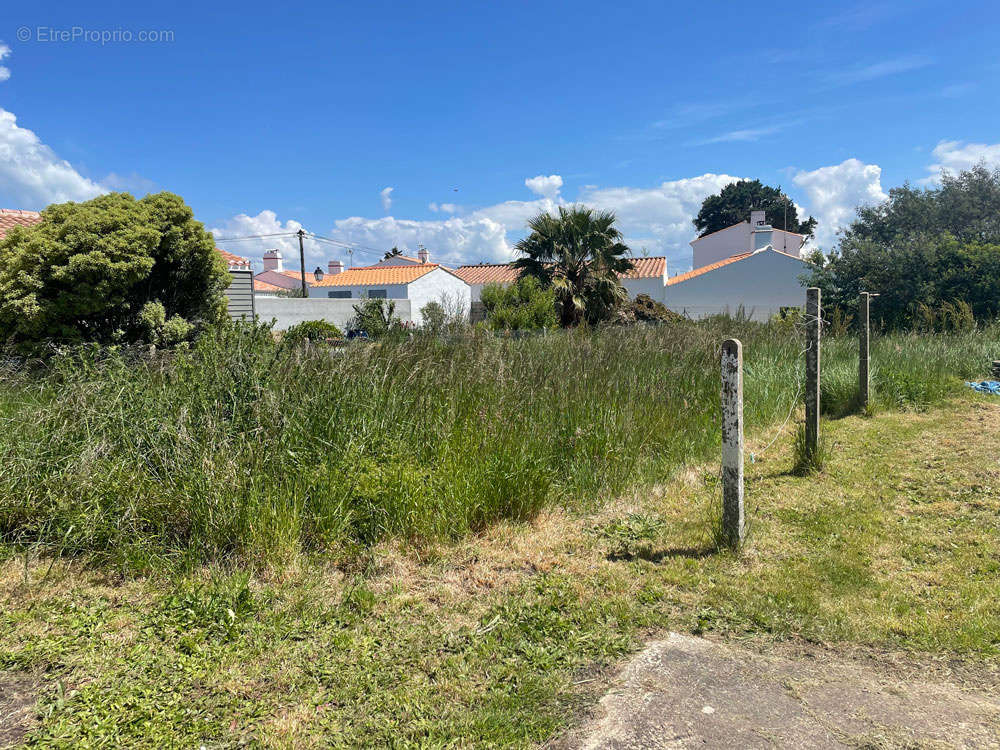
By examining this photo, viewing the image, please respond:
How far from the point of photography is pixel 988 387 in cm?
1043

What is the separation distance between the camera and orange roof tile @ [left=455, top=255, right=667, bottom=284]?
127 feet

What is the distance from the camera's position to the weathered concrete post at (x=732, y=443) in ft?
13.7

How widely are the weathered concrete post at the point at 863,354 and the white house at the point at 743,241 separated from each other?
1302 inches

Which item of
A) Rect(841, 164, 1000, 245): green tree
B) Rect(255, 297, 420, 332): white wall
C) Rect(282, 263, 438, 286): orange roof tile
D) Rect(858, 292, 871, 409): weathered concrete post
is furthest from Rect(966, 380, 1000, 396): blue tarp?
Rect(282, 263, 438, 286): orange roof tile

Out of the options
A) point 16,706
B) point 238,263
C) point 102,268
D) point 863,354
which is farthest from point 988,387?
point 238,263

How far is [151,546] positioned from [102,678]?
3.63 ft

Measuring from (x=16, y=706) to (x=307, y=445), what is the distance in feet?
7.22

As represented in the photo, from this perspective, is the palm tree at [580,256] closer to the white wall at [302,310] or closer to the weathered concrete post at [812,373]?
the white wall at [302,310]

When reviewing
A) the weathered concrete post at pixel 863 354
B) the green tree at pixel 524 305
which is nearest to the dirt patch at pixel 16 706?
the weathered concrete post at pixel 863 354

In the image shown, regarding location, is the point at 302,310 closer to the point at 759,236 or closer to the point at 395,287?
the point at 395,287

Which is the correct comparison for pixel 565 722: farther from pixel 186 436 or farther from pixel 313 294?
pixel 313 294

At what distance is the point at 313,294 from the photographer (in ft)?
163

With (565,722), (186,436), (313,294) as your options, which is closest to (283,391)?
(186,436)

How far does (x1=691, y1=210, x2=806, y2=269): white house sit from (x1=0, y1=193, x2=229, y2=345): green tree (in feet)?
123
